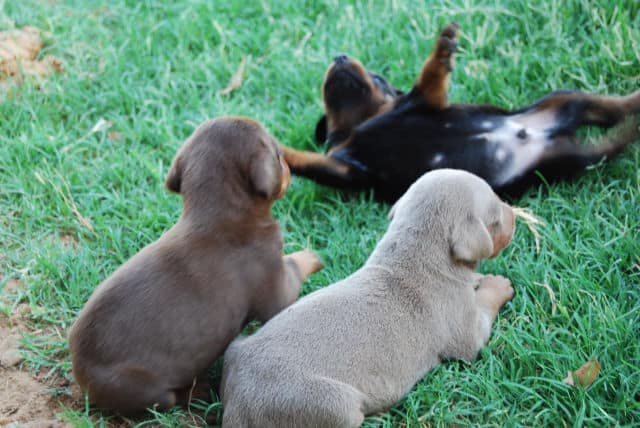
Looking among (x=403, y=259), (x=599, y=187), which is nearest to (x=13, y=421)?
(x=403, y=259)

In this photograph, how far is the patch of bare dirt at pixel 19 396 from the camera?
355 cm

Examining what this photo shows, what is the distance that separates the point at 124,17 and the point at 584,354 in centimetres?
492

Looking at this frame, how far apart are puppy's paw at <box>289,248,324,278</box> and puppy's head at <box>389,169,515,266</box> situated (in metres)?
0.70

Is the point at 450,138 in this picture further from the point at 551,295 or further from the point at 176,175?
the point at 176,175

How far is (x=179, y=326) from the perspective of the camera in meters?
3.38

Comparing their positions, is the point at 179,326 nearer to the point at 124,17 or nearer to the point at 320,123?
the point at 320,123

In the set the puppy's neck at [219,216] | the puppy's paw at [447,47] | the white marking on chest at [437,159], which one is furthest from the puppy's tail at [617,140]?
the puppy's neck at [219,216]

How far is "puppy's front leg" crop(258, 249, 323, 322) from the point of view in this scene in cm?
374

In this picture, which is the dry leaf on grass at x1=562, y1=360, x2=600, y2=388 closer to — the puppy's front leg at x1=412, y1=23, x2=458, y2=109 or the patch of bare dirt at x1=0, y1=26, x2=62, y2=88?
the puppy's front leg at x1=412, y1=23, x2=458, y2=109

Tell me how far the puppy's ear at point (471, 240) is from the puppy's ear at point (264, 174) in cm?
91

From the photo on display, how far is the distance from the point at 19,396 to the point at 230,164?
1.53 meters

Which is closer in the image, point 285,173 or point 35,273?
point 285,173

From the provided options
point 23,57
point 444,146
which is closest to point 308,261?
point 444,146

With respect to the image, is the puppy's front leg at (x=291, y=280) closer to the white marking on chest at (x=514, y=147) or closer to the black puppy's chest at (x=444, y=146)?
the black puppy's chest at (x=444, y=146)
